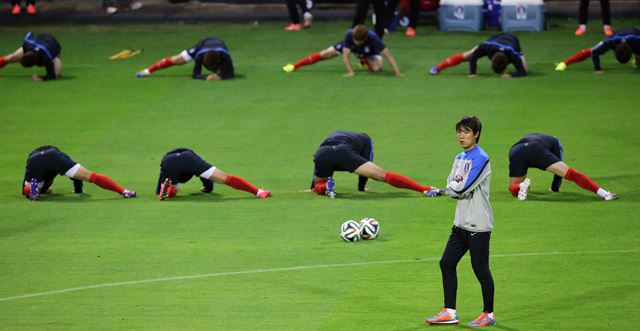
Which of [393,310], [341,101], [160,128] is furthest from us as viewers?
[341,101]

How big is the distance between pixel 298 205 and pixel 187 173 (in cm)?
175

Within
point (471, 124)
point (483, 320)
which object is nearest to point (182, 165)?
point (483, 320)

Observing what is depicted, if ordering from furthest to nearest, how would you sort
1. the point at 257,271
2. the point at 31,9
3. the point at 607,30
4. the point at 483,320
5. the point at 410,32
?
the point at 31,9
the point at 410,32
the point at 607,30
the point at 257,271
the point at 483,320

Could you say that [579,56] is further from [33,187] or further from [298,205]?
[33,187]

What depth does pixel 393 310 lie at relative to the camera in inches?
496

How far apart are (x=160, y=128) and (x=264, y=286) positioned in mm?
10591

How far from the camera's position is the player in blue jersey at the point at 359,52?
2641 cm

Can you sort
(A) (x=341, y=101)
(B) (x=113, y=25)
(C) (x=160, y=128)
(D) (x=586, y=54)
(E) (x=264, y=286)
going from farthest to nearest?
1. (B) (x=113, y=25)
2. (D) (x=586, y=54)
3. (A) (x=341, y=101)
4. (C) (x=160, y=128)
5. (E) (x=264, y=286)

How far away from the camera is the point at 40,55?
1082 inches

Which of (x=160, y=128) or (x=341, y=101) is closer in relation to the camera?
(x=160, y=128)

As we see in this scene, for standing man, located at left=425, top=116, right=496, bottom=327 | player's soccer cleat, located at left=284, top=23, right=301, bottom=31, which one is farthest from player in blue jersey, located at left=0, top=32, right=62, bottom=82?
standing man, located at left=425, top=116, right=496, bottom=327

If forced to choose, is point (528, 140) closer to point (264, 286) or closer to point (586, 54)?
point (264, 286)

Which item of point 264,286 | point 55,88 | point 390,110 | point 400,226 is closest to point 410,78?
point 390,110

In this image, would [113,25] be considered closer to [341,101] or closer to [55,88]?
[55,88]
